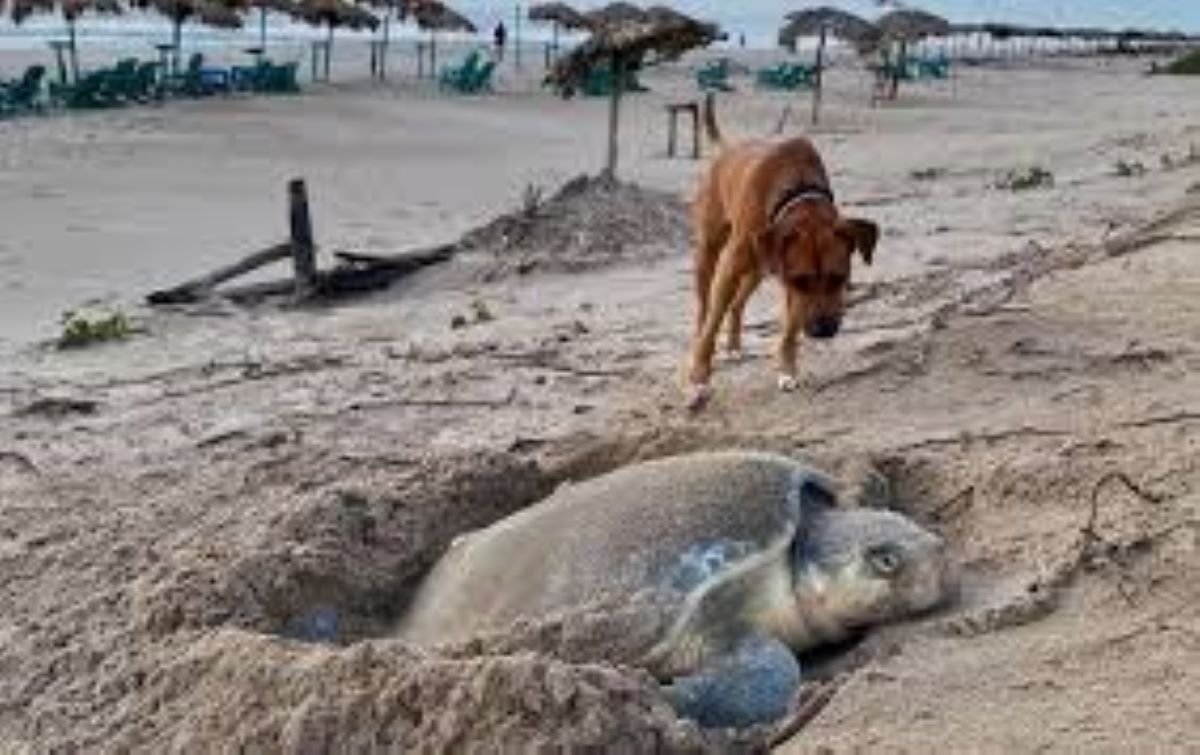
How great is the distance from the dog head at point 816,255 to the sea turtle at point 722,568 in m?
1.70

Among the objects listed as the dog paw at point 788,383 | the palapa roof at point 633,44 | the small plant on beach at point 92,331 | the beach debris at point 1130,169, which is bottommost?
the small plant on beach at point 92,331

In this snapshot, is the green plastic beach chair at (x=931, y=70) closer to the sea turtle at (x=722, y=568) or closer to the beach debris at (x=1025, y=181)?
the beach debris at (x=1025, y=181)

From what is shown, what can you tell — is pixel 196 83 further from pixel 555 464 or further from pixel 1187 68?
pixel 1187 68

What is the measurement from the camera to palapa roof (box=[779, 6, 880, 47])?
3647 cm

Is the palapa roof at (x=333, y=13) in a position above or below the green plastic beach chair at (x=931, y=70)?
above

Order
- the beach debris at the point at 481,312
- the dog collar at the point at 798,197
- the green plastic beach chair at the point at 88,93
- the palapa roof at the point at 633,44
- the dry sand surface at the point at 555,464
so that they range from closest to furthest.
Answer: the dry sand surface at the point at 555,464
the dog collar at the point at 798,197
the beach debris at the point at 481,312
the palapa roof at the point at 633,44
the green plastic beach chair at the point at 88,93

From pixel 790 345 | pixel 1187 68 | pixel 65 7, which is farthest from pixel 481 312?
pixel 1187 68

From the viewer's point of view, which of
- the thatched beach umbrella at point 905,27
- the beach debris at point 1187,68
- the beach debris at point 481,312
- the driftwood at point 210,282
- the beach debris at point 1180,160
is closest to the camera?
the beach debris at point 481,312

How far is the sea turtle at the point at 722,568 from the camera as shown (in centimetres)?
427

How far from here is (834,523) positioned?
4.45 meters

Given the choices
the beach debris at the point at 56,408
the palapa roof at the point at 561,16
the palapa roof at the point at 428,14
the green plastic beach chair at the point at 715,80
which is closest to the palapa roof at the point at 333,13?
the palapa roof at the point at 428,14

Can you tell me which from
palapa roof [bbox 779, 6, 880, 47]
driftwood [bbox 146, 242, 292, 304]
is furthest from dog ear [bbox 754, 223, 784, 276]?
palapa roof [bbox 779, 6, 880, 47]

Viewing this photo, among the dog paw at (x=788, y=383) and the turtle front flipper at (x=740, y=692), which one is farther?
the dog paw at (x=788, y=383)

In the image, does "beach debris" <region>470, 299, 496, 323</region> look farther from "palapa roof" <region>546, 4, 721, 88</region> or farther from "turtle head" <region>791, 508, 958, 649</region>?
"palapa roof" <region>546, 4, 721, 88</region>
